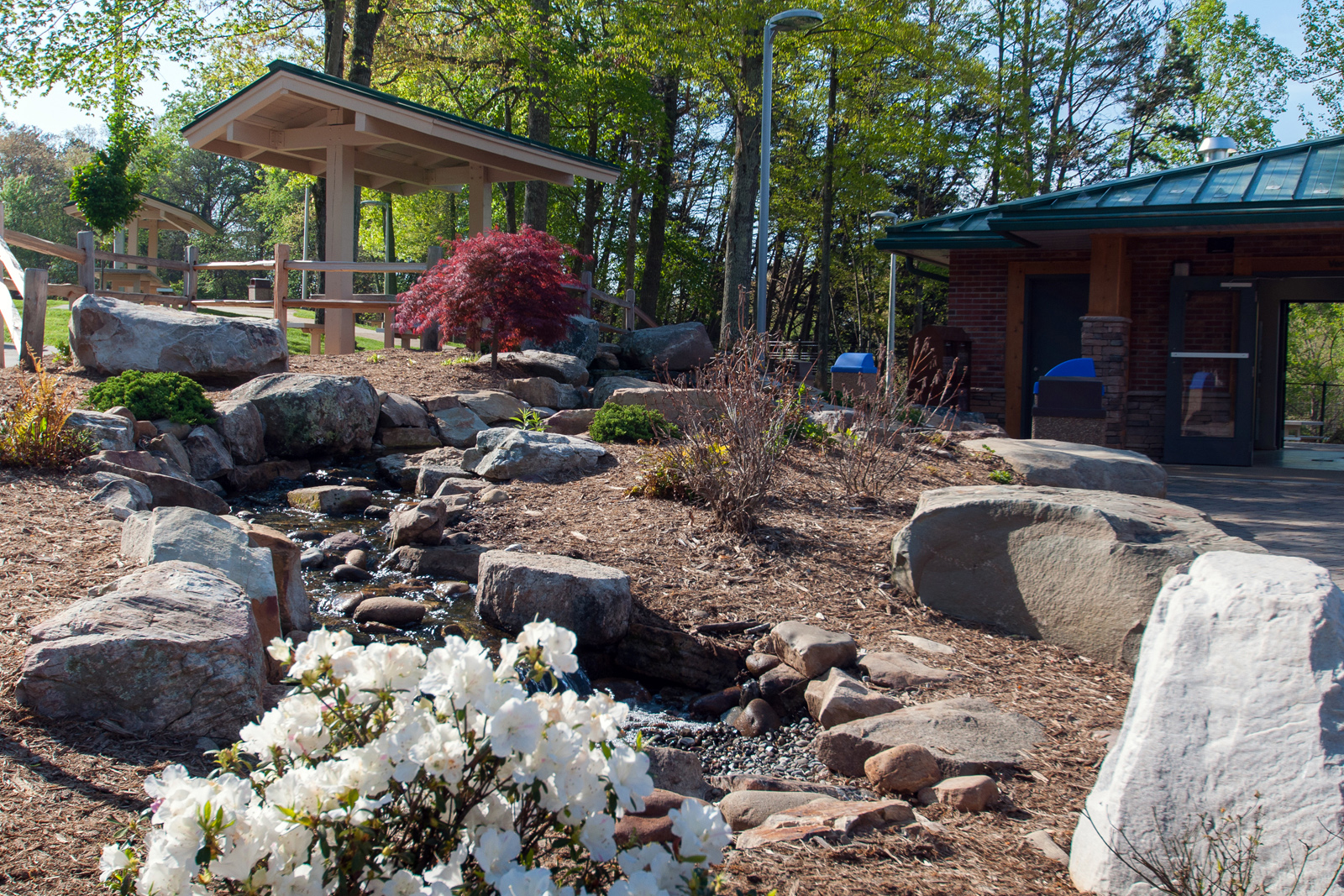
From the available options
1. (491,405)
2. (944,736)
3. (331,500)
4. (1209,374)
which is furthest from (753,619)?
(1209,374)

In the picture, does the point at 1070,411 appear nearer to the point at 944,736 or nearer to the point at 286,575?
the point at 944,736

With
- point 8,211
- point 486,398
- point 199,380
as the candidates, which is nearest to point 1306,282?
point 486,398

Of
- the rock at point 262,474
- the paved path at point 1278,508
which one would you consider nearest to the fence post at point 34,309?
the rock at point 262,474

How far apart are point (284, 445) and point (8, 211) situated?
51.7 m

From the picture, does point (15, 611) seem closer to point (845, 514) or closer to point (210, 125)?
point (845, 514)

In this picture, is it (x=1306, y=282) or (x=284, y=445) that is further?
(x=1306, y=282)

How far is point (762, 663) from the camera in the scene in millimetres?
4961

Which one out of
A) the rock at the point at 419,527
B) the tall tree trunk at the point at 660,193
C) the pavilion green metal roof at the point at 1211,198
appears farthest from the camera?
the tall tree trunk at the point at 660,193

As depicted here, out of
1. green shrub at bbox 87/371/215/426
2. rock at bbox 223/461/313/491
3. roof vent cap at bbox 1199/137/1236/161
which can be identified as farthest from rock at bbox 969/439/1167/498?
roof vent cap at bbox 1199/137/1236/161

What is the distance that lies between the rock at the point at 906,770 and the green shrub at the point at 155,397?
722cm

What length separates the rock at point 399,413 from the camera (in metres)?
10.1

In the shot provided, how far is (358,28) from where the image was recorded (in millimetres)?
16188

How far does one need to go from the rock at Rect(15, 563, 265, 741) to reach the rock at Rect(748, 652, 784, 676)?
2.50 metres

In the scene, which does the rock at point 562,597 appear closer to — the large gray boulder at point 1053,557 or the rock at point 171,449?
the large gray boulder at point 1053,557
